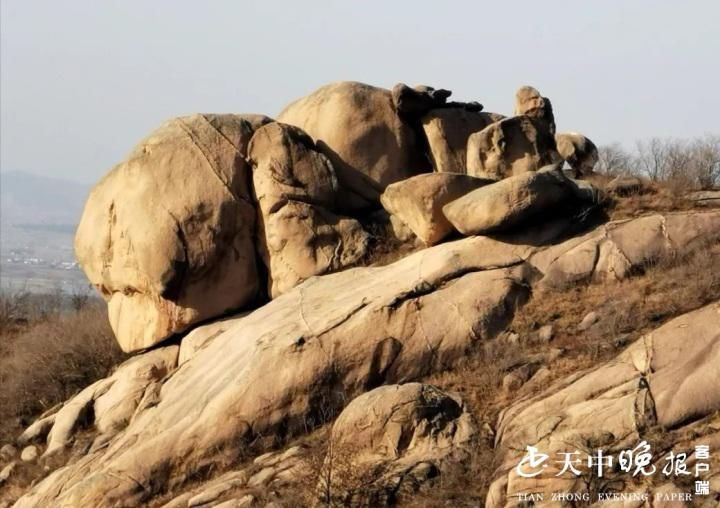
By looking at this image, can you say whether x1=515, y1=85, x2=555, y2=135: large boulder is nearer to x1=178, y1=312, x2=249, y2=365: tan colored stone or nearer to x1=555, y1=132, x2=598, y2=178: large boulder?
x1=555, y1=132, x2=598, y2=178: large boulder

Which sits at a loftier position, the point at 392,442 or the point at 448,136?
the point at 448,136

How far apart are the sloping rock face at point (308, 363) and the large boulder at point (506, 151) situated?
7.61 ft

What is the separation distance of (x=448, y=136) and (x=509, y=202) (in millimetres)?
→ 3608

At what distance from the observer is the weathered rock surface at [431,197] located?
14672mm

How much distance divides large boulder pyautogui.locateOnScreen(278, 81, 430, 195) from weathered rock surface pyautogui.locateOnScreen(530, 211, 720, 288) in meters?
3.63

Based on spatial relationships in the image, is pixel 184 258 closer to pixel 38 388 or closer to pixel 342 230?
pixel 342 230

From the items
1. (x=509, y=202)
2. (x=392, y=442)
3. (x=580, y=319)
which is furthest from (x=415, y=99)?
(x=392, y=442)

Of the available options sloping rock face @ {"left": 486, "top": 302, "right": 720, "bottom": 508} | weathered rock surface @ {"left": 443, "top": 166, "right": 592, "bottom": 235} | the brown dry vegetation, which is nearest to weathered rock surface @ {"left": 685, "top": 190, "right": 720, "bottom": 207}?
the brown dry vegetation

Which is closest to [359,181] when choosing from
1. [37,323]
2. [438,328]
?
[438,328]

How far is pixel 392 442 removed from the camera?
1187 cm

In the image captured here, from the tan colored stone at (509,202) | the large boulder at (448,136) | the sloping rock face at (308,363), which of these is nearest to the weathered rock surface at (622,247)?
the sloping rock face at (308,363)

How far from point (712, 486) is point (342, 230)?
7231 mm

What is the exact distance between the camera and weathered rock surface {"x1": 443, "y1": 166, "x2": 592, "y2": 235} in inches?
543

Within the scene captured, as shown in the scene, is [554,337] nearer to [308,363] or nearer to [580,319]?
[580,319]
